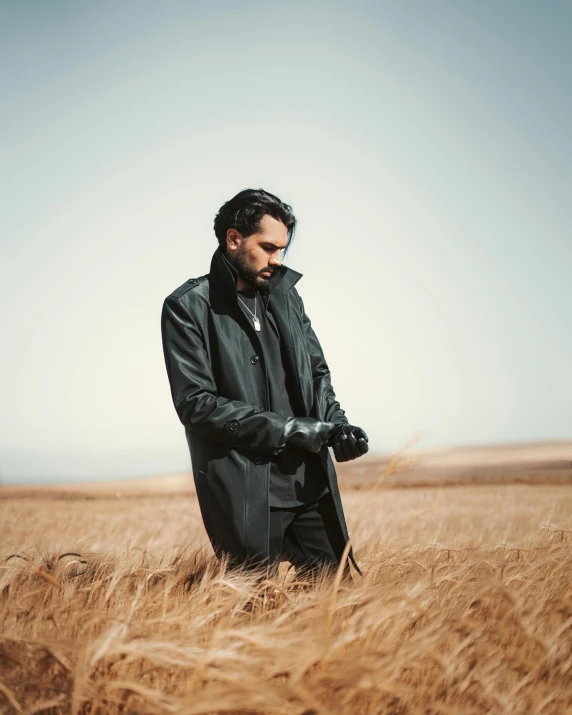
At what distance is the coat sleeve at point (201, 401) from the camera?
2467mm

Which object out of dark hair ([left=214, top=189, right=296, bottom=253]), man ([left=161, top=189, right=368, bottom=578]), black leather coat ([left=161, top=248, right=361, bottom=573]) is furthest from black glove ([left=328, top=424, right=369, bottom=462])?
dark hair ([left=214, top=189, right=296, bottom=253])

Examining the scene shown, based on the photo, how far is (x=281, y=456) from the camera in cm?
270

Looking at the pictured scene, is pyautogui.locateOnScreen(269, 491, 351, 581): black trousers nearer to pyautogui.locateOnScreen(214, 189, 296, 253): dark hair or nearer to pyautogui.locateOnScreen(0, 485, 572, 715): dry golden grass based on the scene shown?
pyautogui.locateOnScreen(0, 485, 572, 715): dry golden grass

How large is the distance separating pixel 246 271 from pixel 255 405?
1.96ft

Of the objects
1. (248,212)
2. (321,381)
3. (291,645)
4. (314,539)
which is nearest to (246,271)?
(248,212)

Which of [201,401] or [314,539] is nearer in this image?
[201,401]

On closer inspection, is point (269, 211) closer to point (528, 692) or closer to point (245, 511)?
point (245, 511)

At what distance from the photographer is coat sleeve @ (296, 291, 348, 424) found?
2.99m

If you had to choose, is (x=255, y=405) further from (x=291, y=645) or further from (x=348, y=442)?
(x=291, y=645)

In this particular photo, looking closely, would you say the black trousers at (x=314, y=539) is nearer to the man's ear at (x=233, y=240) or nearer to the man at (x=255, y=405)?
the man at (x=255, y=405)

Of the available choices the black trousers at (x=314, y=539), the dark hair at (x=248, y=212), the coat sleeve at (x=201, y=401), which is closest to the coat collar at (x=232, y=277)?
the dark hair at (x=248, y=212)

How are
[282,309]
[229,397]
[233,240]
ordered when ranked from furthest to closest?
[282,309]
[233,240]
[229,397]

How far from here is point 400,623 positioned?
1932mm

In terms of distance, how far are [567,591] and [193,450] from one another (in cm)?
160
